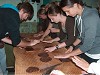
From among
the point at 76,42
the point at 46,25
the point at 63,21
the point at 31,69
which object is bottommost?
the point at 31,69

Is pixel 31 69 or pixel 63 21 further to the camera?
pixel 63 21

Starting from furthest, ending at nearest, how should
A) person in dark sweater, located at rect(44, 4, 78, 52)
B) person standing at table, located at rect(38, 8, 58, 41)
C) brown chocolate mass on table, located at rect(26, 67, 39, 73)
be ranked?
person standing at table, located at rect(38, 8, 58, 41) → person in dark sweater, located at rect(44, 4, 78, 52) → brown chocolate mass on table, located at rect(26, 67, 39, 73)

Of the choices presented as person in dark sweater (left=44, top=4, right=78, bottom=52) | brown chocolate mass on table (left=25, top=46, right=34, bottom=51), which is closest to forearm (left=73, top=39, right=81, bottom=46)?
person in dark sweater (left=44, top=4, right=78, bottom=52)

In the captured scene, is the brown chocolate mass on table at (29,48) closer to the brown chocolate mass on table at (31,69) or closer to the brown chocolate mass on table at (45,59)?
the brown chocolate mass on table at (45,59)

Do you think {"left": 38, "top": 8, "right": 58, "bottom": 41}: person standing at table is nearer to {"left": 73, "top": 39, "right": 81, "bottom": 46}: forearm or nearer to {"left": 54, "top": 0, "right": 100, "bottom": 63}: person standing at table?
{"left": 73, "top": 39, "right": 81, "bottom": 46}: forearm

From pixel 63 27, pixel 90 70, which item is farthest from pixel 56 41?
pixel 90 70

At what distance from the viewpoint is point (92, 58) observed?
235 centimetres

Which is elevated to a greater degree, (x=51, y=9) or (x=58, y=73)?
(x=51, y=9)

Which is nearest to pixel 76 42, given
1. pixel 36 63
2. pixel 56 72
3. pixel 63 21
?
pixel 63 21

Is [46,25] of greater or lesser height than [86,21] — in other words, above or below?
below

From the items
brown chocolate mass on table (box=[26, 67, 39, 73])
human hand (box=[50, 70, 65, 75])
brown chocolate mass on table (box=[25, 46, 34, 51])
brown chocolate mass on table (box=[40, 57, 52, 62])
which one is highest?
brown chocolate mass on table (box=[25, 46, 34, 51])

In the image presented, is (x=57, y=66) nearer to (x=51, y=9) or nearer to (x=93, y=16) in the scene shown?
(x=93, y=16)

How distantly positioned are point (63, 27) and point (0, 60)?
1.07 meters

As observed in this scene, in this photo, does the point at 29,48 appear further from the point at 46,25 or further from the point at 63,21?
the point at 46,25
